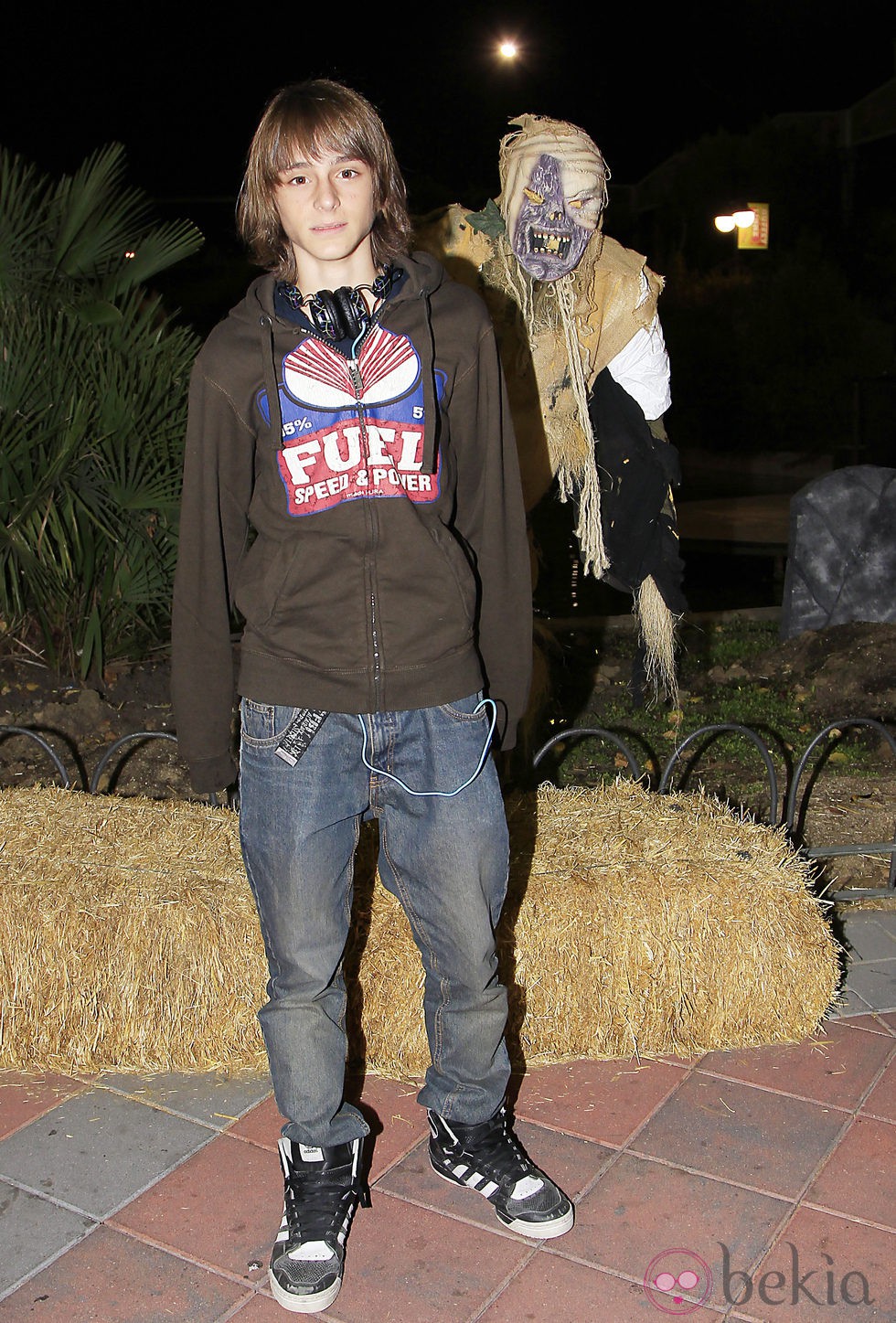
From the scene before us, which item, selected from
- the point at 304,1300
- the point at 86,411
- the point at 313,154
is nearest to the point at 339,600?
the point at 313,154

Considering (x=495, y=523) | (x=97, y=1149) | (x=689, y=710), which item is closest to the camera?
(x=495, y=523)

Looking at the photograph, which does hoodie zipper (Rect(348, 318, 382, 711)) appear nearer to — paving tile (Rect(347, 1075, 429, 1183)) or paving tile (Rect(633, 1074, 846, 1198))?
paving tile (Rect(347, 1075, 429, 1183))

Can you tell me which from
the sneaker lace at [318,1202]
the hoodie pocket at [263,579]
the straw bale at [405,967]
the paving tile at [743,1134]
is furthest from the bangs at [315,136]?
the paving tile at [743,1134]

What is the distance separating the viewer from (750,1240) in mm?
2318

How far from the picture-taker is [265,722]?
2.20m

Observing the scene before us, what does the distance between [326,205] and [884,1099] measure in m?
2.17

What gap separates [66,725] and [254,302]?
3.55m

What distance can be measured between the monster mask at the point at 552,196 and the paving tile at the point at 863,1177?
2089mm

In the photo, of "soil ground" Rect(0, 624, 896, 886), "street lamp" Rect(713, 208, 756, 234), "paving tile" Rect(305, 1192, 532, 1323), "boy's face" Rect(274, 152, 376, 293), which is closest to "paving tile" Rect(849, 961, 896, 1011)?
"soil ground" Rect(0, 624, 896, 886)

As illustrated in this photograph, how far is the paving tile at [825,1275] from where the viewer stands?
2.14 meters

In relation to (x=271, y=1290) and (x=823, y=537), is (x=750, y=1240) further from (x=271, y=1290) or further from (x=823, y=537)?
(x=823, y=537)

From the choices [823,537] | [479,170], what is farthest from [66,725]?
[479,170]

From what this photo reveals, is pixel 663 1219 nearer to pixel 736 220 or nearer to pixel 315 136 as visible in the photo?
pixel 315 136

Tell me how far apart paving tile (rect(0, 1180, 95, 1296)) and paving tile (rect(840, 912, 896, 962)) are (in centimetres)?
212
